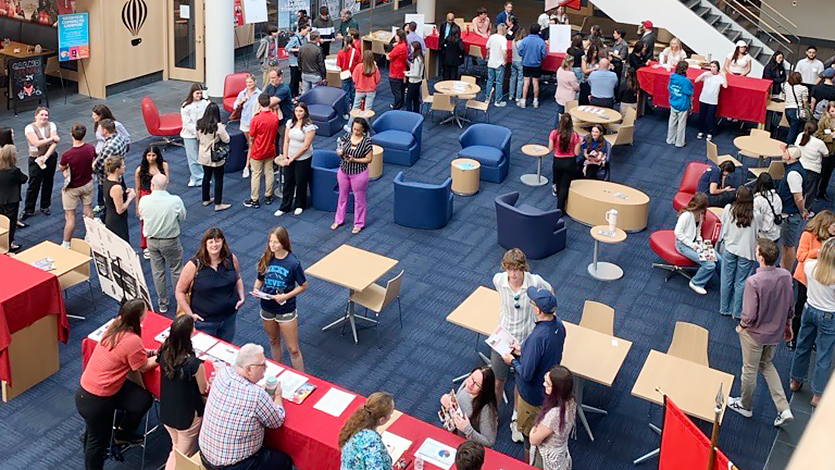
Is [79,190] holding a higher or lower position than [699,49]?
lower

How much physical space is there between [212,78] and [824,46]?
14.5 metres

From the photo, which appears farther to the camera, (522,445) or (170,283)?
(170,283)

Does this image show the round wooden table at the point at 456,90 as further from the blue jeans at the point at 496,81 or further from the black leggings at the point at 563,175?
the black leggings at the point at 563,175

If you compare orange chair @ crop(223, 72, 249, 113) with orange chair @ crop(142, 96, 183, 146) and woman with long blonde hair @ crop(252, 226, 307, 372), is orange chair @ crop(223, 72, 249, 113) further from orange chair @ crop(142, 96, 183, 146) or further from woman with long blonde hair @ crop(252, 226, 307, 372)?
woman with long blonde hair @ crop(252, 226, 307, 372)

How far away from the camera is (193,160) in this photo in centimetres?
1110

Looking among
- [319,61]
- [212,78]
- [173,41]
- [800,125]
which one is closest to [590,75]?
[800,125]

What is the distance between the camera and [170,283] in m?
8.80

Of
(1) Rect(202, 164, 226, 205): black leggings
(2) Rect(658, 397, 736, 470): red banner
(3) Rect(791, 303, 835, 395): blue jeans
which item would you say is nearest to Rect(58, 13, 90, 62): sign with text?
(1) Rect(202, 164, 226, 205): black leggings

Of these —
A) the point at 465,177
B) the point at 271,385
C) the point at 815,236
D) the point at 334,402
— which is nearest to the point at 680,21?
the point at 465,177

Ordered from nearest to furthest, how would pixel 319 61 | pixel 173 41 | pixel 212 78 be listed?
pixel 319 61 → pixel 212 78 → pixel 173 41

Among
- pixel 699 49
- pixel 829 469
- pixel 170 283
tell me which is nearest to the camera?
pixel 829 469

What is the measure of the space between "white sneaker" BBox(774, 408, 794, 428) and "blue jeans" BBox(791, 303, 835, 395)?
1.62 ft

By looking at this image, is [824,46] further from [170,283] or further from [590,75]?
[170,283]

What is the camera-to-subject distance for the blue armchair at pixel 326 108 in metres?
13.3
